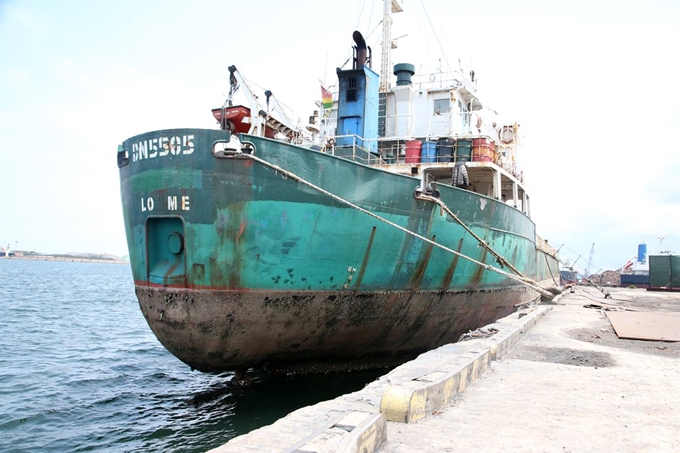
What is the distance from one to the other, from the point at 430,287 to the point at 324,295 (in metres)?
2.54

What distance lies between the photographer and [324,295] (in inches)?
303

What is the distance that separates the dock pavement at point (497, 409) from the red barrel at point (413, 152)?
19.4 ft

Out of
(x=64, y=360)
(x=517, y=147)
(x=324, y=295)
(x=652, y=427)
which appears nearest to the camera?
(x=652, y=427)

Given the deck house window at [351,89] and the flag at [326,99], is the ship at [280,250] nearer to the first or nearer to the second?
the deck house window at [351,89]

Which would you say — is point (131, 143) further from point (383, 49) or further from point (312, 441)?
point (383, 49)

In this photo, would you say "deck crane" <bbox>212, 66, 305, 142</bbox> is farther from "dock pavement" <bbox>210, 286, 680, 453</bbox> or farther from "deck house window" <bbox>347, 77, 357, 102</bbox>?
"dock pavement" <bbox>210, 286, 680, 453</bbox>

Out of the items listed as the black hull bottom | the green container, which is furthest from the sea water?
the green container

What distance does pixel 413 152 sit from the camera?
38.0 ft

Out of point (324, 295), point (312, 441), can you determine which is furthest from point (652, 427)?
point (324, 295)

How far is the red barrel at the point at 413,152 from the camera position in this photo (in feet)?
38.0

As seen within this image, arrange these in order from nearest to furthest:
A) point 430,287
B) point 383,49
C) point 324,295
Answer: point 324,295 → point 430,287 → point 383,49

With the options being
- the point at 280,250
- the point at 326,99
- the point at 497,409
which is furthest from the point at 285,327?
the point at 326,99

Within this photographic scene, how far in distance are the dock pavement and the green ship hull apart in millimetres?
2494

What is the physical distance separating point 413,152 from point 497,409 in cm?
830
